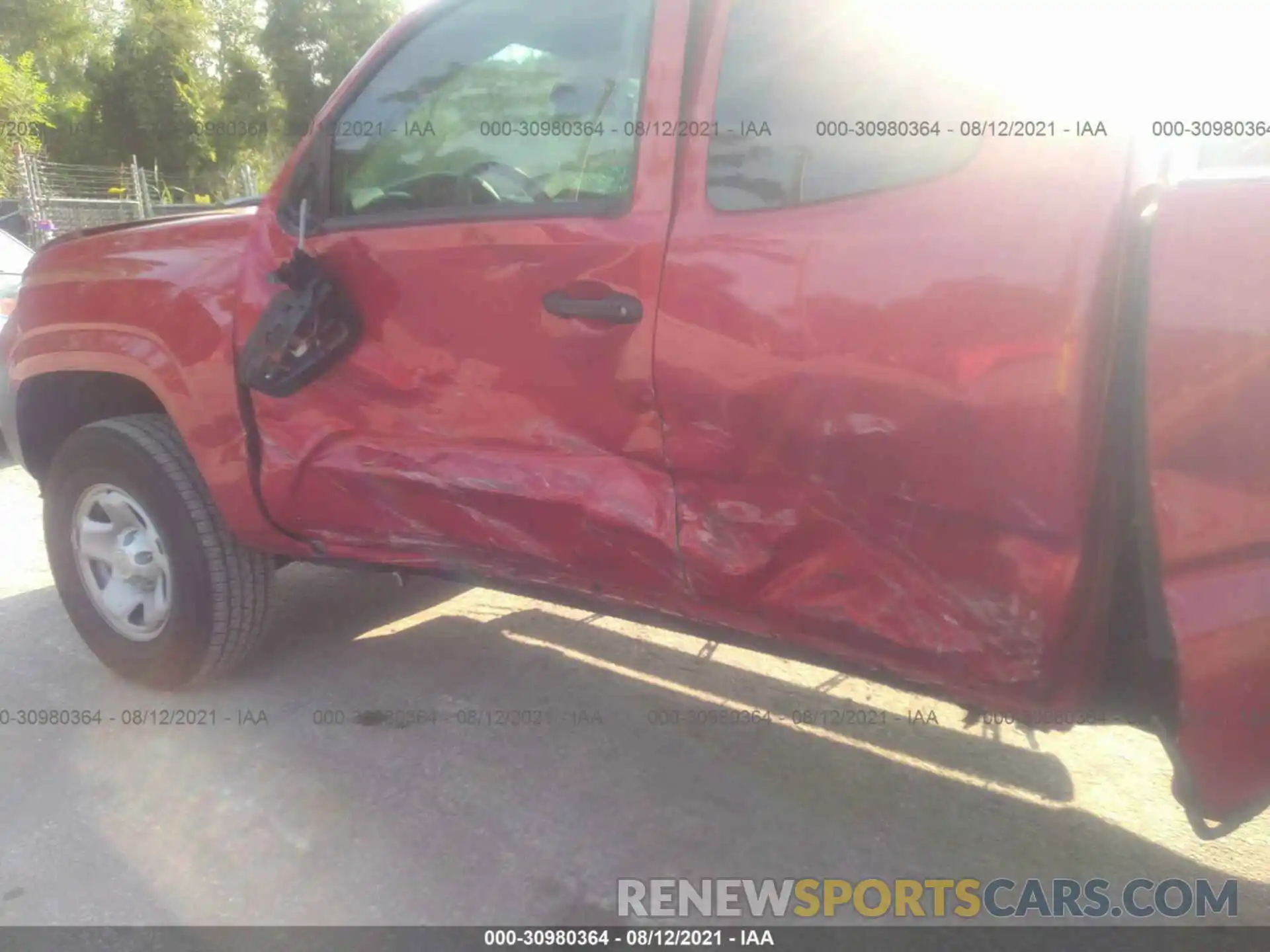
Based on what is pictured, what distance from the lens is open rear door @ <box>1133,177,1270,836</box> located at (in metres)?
1.48

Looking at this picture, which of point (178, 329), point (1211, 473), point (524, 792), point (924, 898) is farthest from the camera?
point (178, 329)

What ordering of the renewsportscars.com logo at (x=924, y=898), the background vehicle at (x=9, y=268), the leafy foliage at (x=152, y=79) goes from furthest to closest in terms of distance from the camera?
the leafy foliage at (x=152, y=79) < the background vehicle at (x=9, y=268) < the renewsportscars.com logo at (x=924, y=898)

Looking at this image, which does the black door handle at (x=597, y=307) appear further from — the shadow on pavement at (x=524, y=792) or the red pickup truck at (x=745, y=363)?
the shadow on pavement at (x=524, y=792)

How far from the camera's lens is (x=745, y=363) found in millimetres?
1913

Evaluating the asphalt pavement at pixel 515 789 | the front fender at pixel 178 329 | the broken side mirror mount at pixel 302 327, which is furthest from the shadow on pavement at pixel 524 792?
the broken side mirror mount at pixel 302 327

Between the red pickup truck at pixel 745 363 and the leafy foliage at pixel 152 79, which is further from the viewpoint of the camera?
the leafy foliage at pixel 152 79

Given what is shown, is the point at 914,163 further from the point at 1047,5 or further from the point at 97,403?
the point at 97,403

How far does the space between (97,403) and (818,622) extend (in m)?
2.55

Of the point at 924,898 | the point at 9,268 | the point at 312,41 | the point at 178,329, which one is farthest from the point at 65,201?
the point at 924,898

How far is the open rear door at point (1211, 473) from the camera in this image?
148 cm

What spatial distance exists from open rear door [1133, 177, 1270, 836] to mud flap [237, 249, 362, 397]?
176 centimetres

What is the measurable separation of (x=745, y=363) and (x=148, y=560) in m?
2.10

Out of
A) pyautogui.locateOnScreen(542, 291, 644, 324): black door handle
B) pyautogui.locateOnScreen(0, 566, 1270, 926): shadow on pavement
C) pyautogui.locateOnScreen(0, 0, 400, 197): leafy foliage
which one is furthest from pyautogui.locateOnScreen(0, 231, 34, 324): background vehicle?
pyautogui.locateOnScreen(0, 0, 400, 197): leafy foliage

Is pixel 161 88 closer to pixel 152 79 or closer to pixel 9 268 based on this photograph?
pixel 152 79
